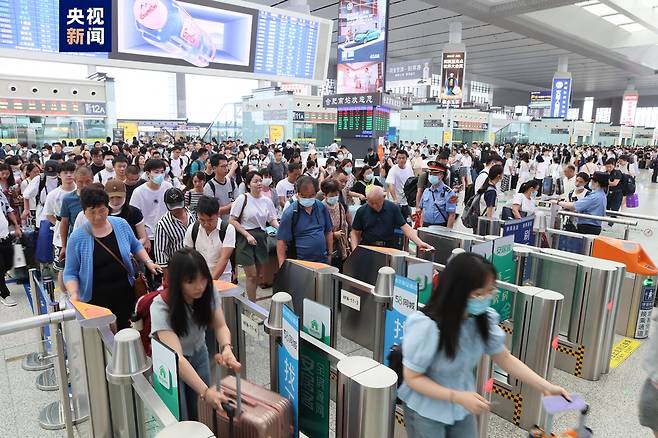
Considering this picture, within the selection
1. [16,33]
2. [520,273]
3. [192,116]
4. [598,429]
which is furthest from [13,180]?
[192,116]

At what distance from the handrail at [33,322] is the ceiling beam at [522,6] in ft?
56.8

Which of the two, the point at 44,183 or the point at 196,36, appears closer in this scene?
the point at 44,183

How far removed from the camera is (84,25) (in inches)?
313

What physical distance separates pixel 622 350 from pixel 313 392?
3.48 m

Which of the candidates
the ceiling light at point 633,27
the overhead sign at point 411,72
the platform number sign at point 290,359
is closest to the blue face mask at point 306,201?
the platform number sign at point 290,359

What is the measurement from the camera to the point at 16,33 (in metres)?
7.95

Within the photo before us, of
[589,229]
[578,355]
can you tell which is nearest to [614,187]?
[589,229]

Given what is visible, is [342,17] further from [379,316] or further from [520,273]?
[379,316]

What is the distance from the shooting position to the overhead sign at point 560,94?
27.0m

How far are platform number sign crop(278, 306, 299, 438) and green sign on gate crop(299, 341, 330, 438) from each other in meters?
0.07

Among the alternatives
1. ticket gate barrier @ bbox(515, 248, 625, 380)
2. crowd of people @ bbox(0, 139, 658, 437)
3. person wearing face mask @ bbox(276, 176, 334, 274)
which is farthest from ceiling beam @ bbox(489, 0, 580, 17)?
person wearing face mask @ bbox(276, 176, 334, 274)

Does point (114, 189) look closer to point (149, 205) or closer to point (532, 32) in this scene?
point (149, 205)

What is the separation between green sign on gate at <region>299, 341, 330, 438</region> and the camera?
201 cm

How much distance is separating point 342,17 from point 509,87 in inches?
1560
